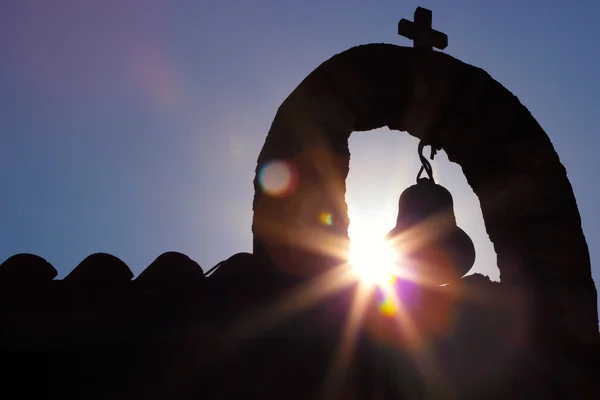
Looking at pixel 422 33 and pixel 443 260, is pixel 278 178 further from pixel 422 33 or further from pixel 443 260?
pixel 422 33

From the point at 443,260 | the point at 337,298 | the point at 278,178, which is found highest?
the point at 278,178

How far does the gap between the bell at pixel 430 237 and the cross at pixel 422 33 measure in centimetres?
97

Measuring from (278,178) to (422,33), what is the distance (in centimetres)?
157

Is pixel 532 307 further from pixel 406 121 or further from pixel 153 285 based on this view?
pixel 153 285

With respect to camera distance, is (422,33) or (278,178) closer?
(278,178)

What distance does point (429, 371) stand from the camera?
2564 millimetres

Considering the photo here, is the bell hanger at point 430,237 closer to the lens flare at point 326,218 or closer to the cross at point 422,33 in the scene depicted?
the lens flare at point 326,218

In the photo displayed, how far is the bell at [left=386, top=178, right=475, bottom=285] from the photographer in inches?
135

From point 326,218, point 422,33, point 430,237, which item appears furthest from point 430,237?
point 422,33

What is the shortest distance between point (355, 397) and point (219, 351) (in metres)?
0.54

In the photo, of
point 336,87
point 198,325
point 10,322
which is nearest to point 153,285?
→ point 198,325

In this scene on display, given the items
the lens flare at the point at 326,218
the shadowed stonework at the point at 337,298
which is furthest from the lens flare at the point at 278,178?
the lens flare at the point at 326,218

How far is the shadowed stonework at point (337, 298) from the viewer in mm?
2275

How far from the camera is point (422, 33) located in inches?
170
